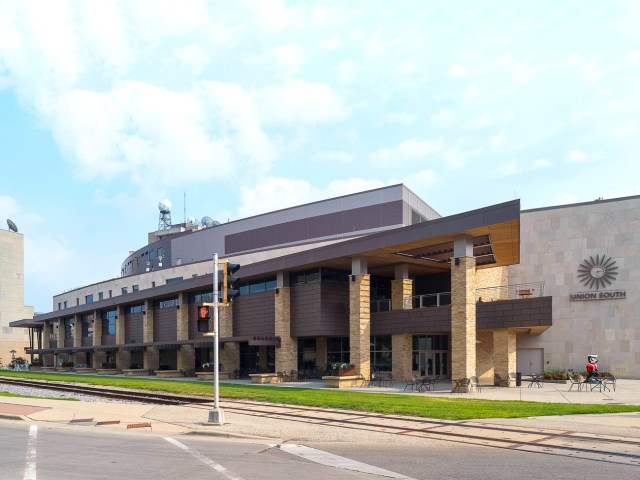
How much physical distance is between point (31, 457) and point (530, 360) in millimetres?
45082

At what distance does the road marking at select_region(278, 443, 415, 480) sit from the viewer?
1201 cm

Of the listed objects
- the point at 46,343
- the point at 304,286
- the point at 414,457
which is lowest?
the point at 46,343

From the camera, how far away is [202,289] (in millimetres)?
53469

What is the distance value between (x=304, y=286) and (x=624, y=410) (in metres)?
24.4

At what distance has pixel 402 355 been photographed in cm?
3906

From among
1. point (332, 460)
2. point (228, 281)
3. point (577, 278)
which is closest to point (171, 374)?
point (577, 278)

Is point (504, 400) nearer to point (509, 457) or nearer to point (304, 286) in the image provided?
point (509, 457)

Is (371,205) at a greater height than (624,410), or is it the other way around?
(371,205)

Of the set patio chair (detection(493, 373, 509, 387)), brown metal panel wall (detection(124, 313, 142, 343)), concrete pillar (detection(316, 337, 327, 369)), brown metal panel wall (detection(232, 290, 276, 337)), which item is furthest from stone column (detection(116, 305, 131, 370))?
patio chair (detection(493, 373, 509, 387))

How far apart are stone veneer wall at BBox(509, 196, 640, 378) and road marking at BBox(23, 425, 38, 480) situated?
1646 inches

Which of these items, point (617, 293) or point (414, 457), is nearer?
point (414, 457)

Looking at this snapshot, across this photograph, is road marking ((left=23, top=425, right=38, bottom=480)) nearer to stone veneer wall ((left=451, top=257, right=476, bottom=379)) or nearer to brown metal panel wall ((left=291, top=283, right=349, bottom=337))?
stone veneer wall ((left=451, top=257, right=476, bottom=379))

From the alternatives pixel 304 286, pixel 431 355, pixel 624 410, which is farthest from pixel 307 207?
pixel 624 410

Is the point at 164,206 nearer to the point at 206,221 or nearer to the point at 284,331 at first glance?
the point at 206,221
